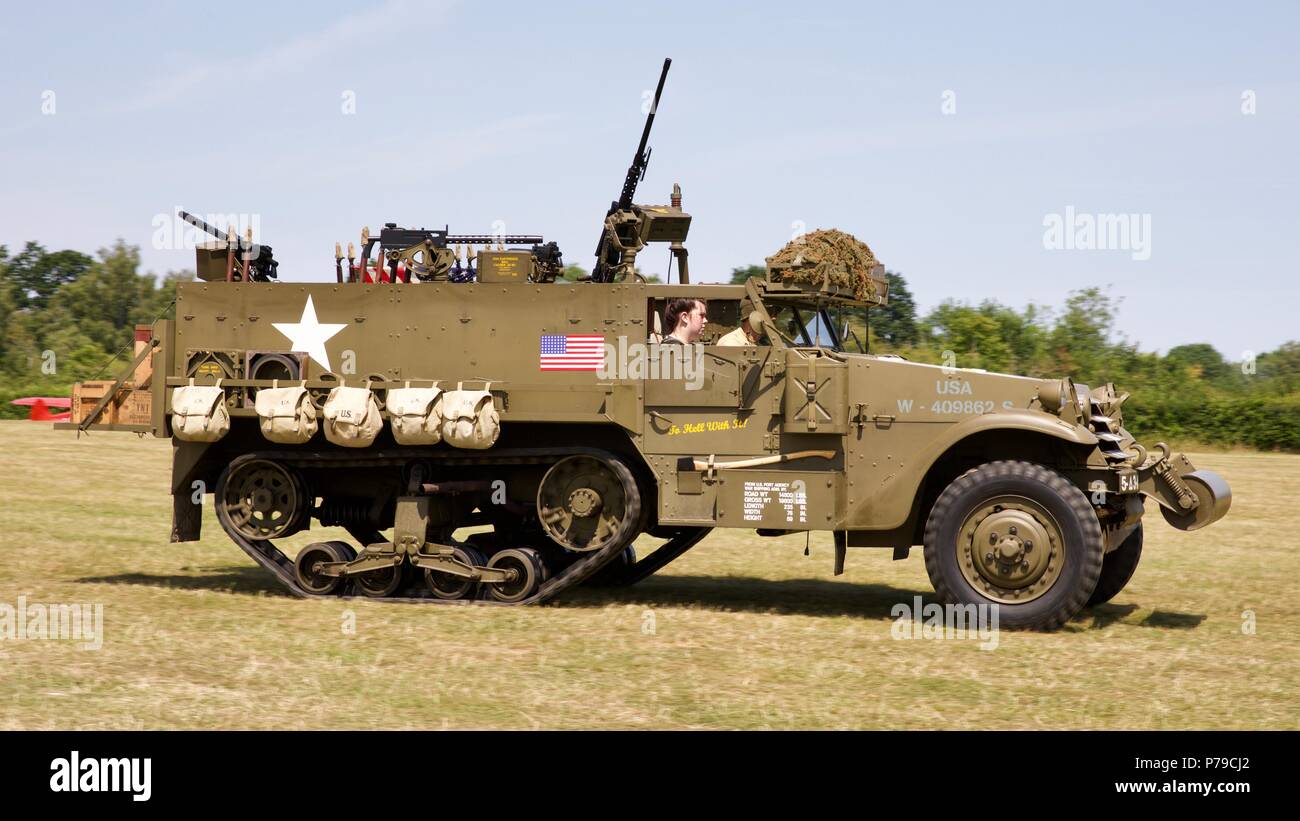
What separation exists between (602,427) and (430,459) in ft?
4.43

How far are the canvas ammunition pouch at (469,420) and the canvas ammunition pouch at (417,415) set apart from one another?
63 millimetres

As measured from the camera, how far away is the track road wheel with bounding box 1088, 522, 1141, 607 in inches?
430

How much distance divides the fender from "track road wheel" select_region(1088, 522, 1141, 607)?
4.76ft

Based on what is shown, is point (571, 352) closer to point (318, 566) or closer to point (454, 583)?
point (454, 583)

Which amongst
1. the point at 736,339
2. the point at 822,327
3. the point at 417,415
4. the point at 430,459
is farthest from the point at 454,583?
the point at 822,327

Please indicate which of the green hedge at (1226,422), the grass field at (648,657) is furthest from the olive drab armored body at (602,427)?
the green hedge at (1226,422)

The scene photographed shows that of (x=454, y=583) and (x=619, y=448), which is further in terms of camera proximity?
(x=454, y=583)

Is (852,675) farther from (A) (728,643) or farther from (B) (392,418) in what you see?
(B) (392,418)

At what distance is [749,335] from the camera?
1068cm

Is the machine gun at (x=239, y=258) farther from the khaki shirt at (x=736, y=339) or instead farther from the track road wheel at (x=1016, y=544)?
the track road wheel at (x=1016, y=544)

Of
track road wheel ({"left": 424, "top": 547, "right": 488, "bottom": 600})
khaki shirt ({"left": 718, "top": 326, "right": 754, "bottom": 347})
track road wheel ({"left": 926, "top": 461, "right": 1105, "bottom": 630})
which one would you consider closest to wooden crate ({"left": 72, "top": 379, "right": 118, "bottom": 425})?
track road wheel ({"left": 424, "top": 547, "right": 488, "bottom": 600})
